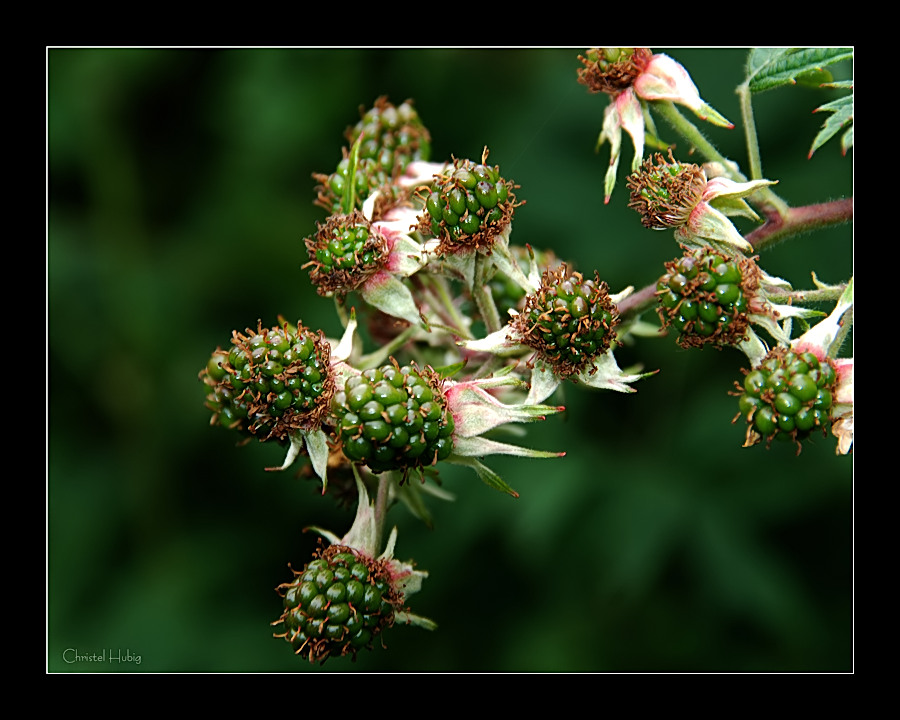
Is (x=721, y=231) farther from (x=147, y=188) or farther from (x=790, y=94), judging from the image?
(x=147, y=188)

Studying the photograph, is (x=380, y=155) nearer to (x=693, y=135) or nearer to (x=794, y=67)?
(x=693, y=135)

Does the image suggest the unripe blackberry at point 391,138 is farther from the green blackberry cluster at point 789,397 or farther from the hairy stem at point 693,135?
the green blackberry cluster at point 789,397

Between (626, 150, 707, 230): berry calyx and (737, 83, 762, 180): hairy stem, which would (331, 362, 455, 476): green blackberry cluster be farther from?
(737, 83, 762, 180): hairy stem

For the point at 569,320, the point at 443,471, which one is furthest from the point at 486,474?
the point at 443,471

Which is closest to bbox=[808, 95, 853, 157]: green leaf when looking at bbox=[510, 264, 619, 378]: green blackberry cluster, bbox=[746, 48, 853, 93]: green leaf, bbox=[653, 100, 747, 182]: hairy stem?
bbox=[746, 48, 853, 93]: green leaf

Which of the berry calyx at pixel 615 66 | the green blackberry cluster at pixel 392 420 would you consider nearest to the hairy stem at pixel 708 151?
the berry calyx at pixel 615 66

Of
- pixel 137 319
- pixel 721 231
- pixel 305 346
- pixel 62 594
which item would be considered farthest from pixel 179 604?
pixel 721 231
